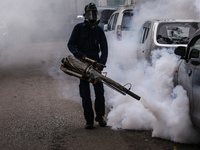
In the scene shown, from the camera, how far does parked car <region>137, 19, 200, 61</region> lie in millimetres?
7527

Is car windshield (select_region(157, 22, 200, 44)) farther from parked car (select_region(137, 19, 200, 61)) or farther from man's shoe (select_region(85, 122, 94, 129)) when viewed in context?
man's shoe (select_region(85, 122, 94, 129))

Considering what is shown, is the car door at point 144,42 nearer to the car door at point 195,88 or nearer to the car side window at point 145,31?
the car side window at point 145,31

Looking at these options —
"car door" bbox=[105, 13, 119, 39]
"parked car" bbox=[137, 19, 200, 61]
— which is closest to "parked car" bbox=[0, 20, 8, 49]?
"car door" bbox=[105, 13, 119, 39]

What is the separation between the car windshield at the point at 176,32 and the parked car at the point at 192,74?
2210 millimetres

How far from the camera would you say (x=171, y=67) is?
603 centimetres

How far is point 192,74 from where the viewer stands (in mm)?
4684

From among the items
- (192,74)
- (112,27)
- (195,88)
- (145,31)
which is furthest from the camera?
(112,27)

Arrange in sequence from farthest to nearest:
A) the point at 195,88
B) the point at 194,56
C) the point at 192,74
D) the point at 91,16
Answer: the point at 91,16
the point at 194,56
the point at 192,74
the point at 195,88

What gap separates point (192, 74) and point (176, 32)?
10.4 feet

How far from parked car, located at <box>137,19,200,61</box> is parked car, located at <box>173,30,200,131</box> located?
215 cm

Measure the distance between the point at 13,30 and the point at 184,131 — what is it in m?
27.5

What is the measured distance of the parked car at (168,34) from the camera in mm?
7527

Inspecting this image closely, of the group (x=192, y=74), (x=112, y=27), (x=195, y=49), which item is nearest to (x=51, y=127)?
(x=192, y=74)

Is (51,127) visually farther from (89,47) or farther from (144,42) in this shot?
(144,42)
